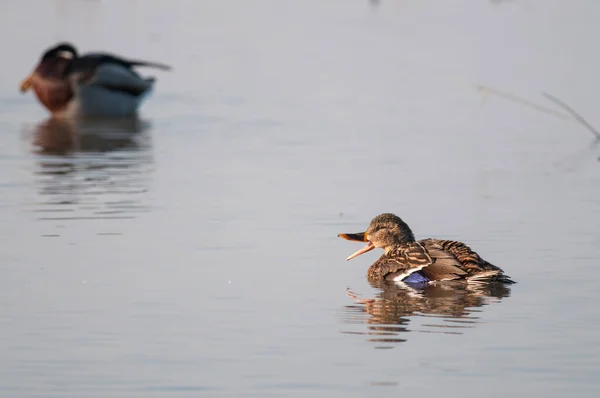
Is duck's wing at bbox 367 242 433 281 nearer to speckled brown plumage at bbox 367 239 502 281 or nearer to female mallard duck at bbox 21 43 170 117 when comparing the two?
speckled brown plumage at bbox 367 239 502 281

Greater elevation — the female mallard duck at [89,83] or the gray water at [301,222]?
the female mallard duck at [89,83]

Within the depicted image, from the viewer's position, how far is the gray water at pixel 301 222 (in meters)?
7.65

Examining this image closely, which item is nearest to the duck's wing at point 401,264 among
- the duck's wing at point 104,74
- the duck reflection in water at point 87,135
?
the duck reflection in water at point 87,135

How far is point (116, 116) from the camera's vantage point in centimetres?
1977

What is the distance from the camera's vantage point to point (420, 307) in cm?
919

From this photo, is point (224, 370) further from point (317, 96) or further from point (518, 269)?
point (317, 96)

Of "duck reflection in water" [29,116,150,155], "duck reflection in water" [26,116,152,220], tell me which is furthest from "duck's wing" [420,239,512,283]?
"duck reflection in water" [29,116,150,155]

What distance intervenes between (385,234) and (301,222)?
3.87 ft

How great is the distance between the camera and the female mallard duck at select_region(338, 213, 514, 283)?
31.6 ft

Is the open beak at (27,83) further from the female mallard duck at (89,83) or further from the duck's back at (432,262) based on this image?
the duck's back at (432,262)

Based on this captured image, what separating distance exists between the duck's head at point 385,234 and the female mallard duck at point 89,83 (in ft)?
31.2

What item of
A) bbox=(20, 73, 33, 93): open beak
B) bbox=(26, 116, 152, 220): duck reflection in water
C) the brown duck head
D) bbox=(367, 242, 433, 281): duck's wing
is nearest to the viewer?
bbox=(367, 242, 433, 281): duck's wing

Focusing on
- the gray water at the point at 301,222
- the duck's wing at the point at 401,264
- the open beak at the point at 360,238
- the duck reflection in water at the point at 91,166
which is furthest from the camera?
the duck reflection in water at the point at 91,166

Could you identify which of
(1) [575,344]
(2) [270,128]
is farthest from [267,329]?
(2) [270,128]
